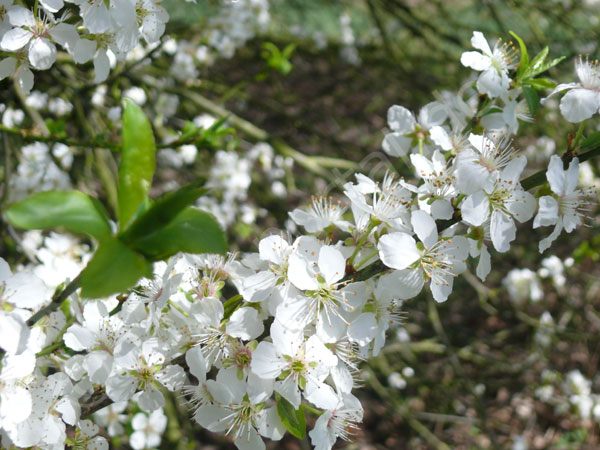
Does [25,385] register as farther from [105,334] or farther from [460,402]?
[460,402]

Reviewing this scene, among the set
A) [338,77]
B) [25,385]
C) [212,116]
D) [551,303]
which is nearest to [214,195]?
[212,116]

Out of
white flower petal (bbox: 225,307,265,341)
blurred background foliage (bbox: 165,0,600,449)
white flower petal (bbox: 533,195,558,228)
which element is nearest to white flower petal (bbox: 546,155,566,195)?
white flower petal (bbox: 533,195,558,228)

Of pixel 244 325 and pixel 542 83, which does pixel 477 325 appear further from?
Answer: pixel 244 325

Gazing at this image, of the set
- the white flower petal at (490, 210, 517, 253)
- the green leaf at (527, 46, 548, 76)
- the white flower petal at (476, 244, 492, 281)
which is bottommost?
the white flower petal at (476, 244, 492, 281)

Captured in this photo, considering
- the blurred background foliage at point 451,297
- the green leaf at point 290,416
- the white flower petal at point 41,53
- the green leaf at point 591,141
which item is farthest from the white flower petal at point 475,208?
the blurred background foliage at point 451,297

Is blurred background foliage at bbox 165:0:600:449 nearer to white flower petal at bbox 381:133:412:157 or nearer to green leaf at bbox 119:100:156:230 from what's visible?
white flower petal at bbox 381:133:412:157

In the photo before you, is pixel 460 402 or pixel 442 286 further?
pixel 460 402
